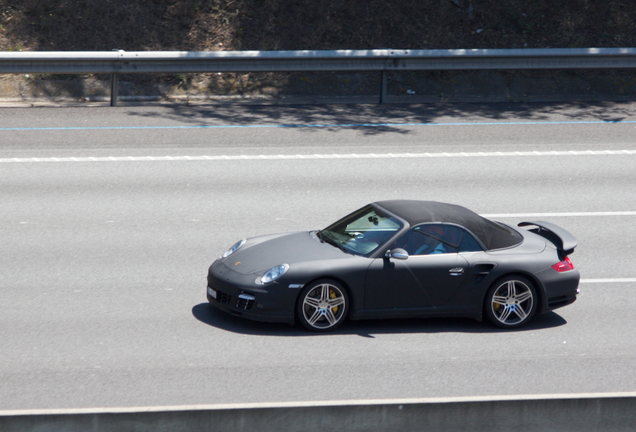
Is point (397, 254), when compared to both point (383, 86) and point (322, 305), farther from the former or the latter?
point (383, 86)

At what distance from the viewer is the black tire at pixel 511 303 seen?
819 cm

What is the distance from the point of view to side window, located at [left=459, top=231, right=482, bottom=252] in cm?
824

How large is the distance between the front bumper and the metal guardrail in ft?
32.6

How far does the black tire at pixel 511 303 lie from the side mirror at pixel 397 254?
105 cm

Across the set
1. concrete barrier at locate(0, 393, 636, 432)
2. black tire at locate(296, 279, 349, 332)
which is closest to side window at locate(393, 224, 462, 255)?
black tire at locate(296, 279, 349, 332)

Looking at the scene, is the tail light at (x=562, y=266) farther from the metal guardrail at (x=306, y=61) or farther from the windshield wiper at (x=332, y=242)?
the metal guardrail at (x=306, y=61)

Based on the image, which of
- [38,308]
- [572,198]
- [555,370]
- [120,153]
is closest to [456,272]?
[555,370]

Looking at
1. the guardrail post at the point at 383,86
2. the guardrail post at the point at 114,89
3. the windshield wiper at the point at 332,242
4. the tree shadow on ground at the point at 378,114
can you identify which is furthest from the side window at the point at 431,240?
the guardrail post at the point at 114,89

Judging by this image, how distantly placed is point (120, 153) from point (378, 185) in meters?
4.79

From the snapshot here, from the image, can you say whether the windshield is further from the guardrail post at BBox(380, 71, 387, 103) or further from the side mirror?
the guardrail post at BBox(380, 71, 387, 103)

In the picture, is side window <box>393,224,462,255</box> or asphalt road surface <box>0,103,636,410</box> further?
side window <box>393,224,462,255</box>

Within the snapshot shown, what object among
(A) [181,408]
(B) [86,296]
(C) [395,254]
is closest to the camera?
(A) [181,408]

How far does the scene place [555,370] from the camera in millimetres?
7043

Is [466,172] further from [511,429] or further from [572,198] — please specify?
[511,429]
